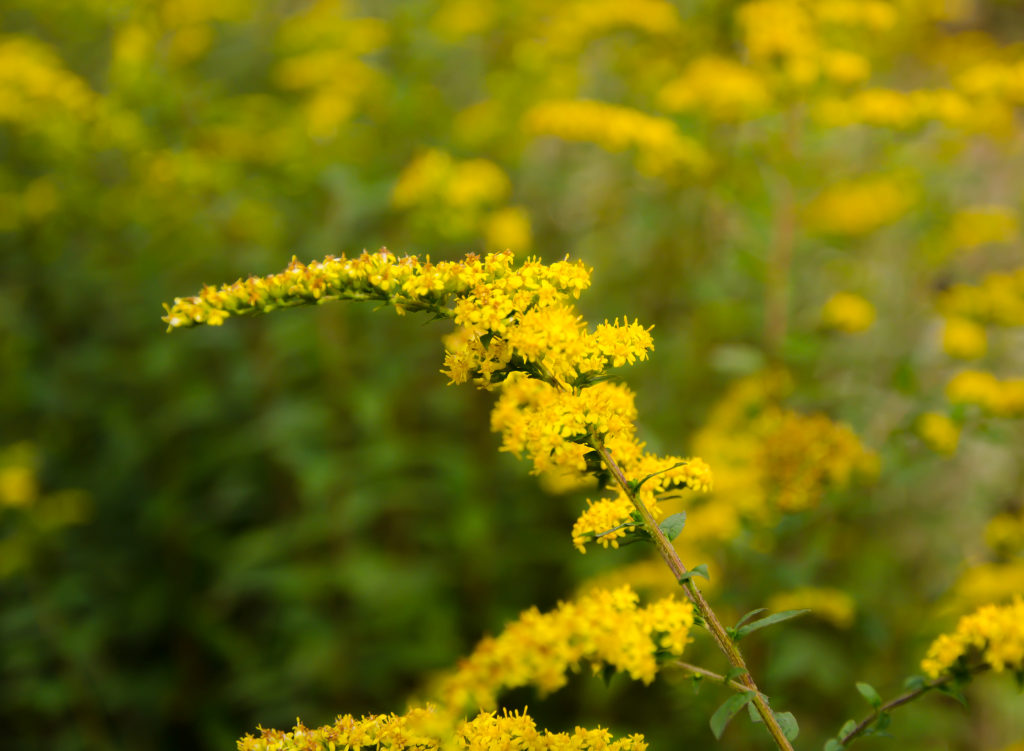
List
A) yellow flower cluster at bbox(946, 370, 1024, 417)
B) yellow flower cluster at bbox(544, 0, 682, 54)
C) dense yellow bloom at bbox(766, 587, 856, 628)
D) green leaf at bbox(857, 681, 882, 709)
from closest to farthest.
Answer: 1. green leaf at bbox(857, 681, 882, 709)
2. dense yellow bloom at bbox(766, 587, 856, 628)
3. yellow flower cluster at bbox(946, 370, 1024, 417)
4. yellow flower cluster at bbox(544, 0, 682, 54)

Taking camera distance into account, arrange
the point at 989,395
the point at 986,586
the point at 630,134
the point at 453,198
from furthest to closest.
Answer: the point at 630,134, the point at 453,198, the point at 989,395, the point at 986,586

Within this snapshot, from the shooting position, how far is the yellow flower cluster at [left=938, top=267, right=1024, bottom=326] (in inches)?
99.7

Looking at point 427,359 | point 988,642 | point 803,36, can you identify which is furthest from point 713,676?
point 427,359

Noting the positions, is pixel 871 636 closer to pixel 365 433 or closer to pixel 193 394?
pixel 365 433

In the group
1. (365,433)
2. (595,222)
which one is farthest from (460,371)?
(595,222)

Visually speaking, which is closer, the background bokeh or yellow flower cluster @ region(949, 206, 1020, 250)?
the background bokeh

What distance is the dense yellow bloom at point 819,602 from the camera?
211 cm

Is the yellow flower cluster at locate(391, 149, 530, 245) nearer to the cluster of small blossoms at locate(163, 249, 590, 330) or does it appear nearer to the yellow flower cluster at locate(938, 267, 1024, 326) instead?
the yellow flower cluster at locate(938, 267, 1024, 326)

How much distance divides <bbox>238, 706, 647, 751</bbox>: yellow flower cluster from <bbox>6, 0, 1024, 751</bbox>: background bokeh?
131 cm

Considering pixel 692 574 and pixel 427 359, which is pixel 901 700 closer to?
pixel 692 574

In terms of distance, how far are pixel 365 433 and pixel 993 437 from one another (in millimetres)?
2036

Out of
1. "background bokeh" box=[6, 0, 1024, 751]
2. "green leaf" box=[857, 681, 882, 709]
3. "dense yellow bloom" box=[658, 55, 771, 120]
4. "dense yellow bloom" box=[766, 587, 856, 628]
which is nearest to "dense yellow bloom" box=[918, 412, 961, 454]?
"background bokeh" box=[6, 0, 1024, 751]

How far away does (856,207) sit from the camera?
328cm

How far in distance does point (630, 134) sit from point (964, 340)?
1.28m
